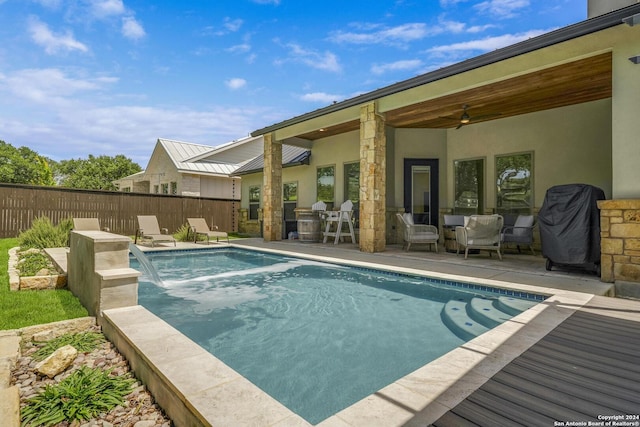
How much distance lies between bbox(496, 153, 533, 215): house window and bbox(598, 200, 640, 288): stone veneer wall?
3964mm

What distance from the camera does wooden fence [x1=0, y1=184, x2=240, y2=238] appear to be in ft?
34.7

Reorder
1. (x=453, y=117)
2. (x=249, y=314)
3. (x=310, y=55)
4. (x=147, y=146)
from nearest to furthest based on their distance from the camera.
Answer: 1. (x=249, y=314)
2. (x=453, y=117)
3. (x=310, y=55)
4. (x=147, y=146)

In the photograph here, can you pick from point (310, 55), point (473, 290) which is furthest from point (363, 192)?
point (310, 55)

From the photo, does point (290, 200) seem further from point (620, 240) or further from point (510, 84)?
point (620, 240)

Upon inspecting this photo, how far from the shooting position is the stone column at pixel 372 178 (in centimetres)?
777

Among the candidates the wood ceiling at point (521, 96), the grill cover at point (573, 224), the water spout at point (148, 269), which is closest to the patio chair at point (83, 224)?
the water spout at point (148, 269)

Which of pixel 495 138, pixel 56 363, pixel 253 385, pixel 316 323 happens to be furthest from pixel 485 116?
pixel 56 363

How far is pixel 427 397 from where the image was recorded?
67.3 inches

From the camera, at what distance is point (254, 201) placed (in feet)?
49.3

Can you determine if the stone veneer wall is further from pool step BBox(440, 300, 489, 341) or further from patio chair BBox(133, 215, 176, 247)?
patio chair BBox(133, 215, 176, 247)

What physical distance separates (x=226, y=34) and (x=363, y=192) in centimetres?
945

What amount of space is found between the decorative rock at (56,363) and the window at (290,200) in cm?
1075

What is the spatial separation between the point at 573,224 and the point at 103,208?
45.6 ft

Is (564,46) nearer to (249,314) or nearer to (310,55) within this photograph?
(249,314)
